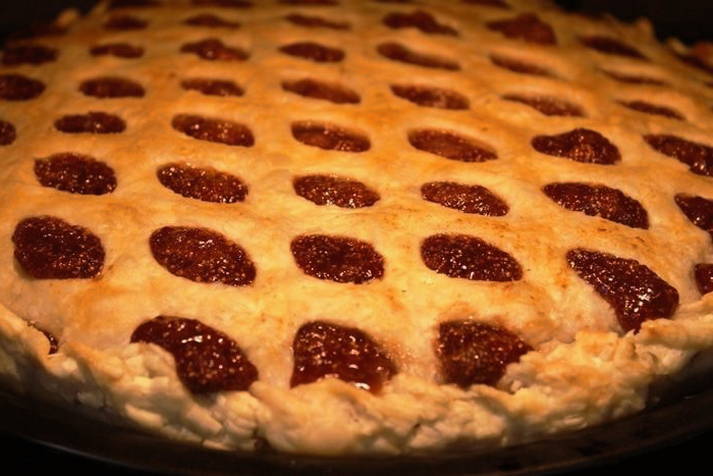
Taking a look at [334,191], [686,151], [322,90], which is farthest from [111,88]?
[686,151]

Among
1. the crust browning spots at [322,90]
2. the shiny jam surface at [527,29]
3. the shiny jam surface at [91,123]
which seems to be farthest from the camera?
the shiny jam surface at [527,29]

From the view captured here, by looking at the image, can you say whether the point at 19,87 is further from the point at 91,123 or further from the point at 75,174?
the point at 75,174

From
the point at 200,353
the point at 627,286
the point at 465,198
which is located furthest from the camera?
the point at 465,198

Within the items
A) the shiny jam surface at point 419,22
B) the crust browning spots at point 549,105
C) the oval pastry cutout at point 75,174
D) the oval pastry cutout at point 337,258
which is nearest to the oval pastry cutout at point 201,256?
the oval pastry cutout at point 337,258

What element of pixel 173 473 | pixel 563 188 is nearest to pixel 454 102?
pixel 563 188

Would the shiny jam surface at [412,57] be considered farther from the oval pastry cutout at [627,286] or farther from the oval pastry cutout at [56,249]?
the oval pastry cutout at [56,249]

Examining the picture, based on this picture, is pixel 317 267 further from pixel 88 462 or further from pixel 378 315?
pixel 88 462

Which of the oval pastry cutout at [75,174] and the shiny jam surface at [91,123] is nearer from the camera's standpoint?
the oval pastry cutout at [75,174]
